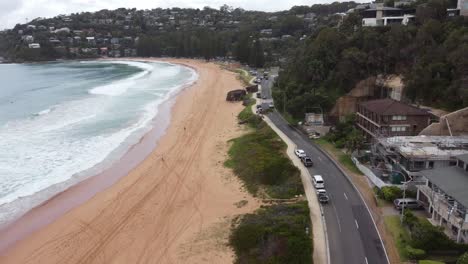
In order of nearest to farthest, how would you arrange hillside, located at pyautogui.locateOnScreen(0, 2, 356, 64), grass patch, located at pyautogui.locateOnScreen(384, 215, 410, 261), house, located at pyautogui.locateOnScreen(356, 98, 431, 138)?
grass patch, located at pyautogui.locateOnScreen(384, 215, 410, 261)
house, located at pyautogui.locateOnScreen(356, 98, 431, 138)
hillside, located at pyautogui.locateOnScreen(0, 2, 356, 64)

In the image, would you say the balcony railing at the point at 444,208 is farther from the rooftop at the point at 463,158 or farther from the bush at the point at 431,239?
the rooftop at the point at 463,158

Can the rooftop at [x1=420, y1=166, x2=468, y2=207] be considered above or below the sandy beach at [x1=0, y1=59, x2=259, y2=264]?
above

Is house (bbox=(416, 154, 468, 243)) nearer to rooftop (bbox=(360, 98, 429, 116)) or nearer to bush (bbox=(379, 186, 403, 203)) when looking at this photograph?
bush (bbox=(379, 186, 403, 203))

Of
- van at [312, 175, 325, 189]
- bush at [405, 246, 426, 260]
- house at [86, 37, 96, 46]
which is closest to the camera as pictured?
bush at [405, 246, 426, 260]

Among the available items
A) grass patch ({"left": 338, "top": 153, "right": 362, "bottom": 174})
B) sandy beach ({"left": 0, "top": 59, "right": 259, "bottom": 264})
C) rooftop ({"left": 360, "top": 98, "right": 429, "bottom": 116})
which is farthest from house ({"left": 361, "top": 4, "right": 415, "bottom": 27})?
sandy beach ({"left": 0, "top": 59, "right": 259, "bottom": 264})

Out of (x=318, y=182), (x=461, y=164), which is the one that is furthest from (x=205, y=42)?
(x=461, y=164)

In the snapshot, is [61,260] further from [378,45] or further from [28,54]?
[28,54]

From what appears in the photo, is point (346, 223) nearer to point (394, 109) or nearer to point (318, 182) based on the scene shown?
point (318, 182)

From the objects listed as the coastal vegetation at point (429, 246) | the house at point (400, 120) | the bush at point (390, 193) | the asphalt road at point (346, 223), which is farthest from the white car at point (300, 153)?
the coastal vegetation at point (429, 246)
